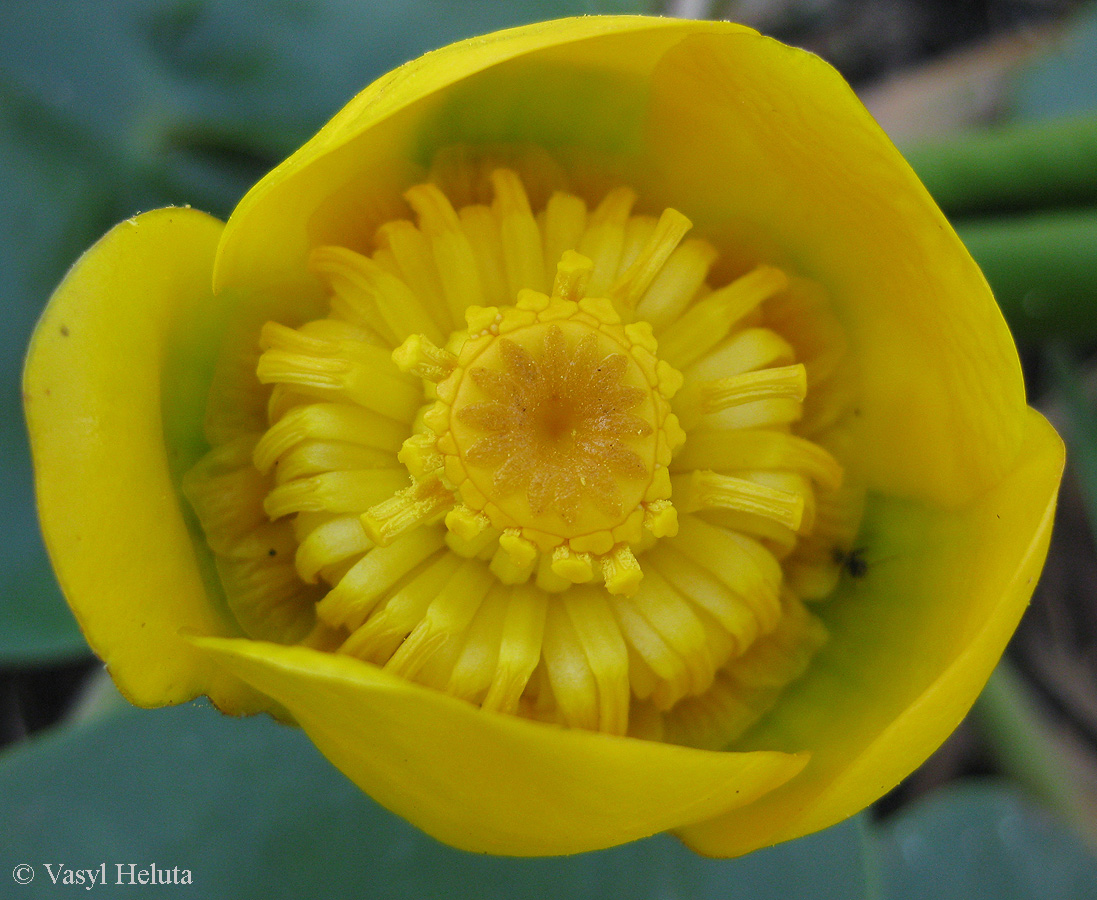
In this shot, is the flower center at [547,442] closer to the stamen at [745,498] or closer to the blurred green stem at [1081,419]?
the stamen at [745,498]

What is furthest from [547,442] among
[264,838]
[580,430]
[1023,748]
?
[1023,748]

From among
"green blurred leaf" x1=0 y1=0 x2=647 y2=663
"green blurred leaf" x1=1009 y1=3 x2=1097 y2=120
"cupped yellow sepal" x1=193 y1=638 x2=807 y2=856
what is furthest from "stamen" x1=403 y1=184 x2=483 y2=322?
"green blurred leaf" x1=1009 y1=3 x2=1097 y2=120

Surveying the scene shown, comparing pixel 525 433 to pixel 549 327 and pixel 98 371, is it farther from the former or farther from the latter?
pixel 98 371

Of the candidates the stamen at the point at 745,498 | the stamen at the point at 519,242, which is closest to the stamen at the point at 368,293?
the stamen at the point at 519,242

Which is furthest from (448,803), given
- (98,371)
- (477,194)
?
(477,194)

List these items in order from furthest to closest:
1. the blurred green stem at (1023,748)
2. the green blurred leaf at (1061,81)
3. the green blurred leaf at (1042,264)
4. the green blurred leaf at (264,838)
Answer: the green blurred leaf at (1061,81) < the blurred green stem at (1023,748) < the green blurred leaf at (1042,264) < the green blurred leaf at (264,838)

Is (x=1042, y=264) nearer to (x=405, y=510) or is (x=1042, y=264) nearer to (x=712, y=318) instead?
(x=712, y=318)
